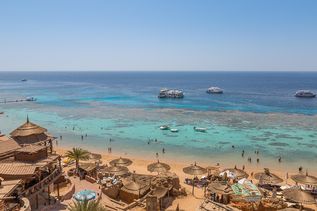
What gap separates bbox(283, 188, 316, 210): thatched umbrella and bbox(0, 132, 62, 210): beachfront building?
1819 centimetres

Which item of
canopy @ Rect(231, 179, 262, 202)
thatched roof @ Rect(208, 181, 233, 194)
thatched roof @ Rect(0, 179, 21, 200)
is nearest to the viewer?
thatched roof @ Rect(0, 179, 21, 200)

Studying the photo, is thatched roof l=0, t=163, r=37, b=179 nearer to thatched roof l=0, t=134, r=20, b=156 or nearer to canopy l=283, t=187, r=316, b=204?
thatched roof l=0, t=134, r=20, b=156

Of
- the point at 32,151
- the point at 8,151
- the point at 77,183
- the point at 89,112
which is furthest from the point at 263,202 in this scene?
the point at 89,112

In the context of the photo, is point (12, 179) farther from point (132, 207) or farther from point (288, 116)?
point (288, 116)

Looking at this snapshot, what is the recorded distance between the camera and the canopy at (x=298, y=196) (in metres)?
24.1

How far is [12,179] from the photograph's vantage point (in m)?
19.6

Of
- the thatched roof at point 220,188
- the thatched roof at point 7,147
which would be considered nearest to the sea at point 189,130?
the thatched roof at point 220,188

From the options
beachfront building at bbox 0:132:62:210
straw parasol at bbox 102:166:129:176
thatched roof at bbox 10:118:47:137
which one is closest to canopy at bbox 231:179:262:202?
straw parasol at bbox 102:166:129:176

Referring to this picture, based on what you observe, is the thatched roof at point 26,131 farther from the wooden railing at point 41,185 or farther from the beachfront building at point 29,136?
the wooden railing at point 41,185

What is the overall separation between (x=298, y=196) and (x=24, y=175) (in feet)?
66.4

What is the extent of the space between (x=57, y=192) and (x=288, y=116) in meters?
64.1

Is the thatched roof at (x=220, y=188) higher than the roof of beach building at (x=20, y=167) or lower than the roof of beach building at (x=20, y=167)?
lower

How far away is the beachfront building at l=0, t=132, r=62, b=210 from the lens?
17484 mm

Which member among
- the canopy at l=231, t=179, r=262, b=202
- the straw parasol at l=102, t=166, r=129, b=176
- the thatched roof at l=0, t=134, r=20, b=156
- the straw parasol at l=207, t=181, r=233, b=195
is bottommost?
the straw parasol at l=102, t=166, r=129, b=176
